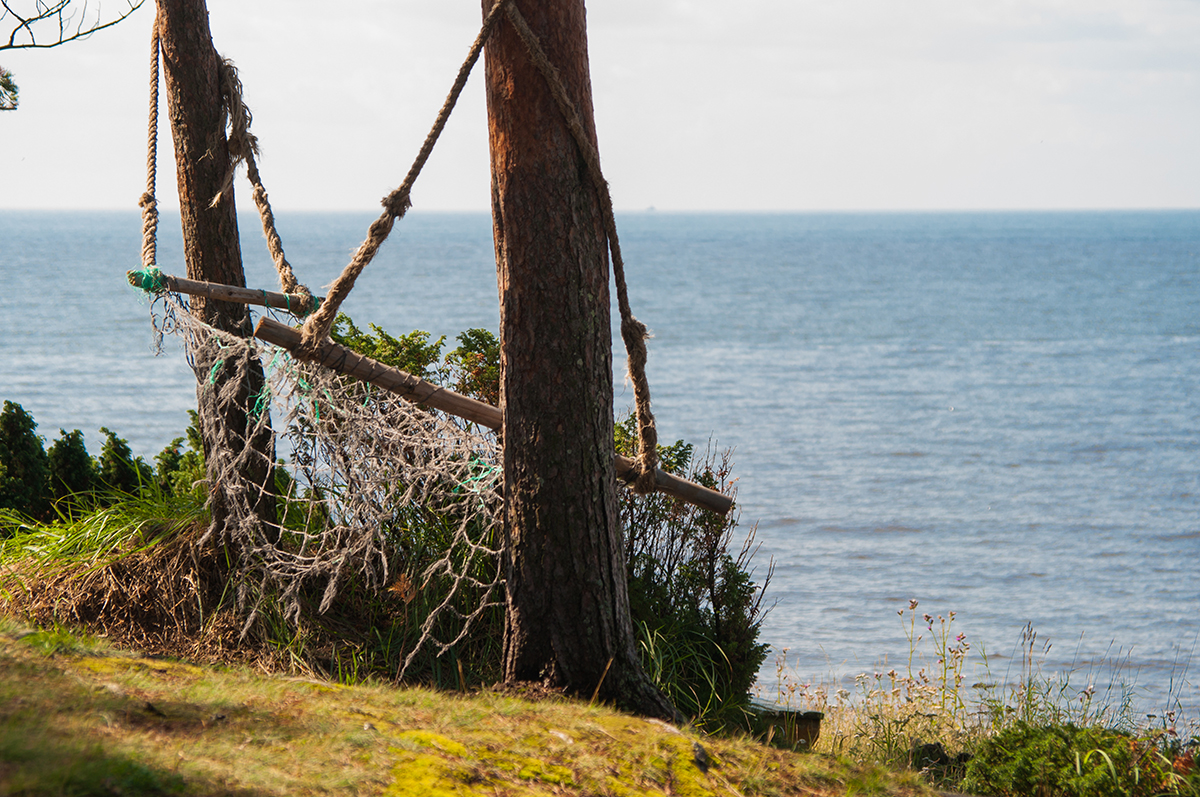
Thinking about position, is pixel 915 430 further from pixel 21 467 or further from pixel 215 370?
pixel 215 370

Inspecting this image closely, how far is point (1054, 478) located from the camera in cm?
1698

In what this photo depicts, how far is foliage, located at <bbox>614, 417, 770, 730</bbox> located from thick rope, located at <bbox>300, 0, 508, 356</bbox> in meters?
1.84

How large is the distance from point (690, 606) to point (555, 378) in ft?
→ 6.63

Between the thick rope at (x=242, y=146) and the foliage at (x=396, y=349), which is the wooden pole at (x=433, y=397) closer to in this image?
the thick rope at (x=242, y=146)

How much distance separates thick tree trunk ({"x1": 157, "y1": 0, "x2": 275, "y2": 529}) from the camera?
509cm

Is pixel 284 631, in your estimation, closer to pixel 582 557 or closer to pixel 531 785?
pixel 582 557

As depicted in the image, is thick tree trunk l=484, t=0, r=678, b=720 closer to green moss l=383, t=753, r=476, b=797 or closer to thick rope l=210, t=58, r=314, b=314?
green moss l=383, t=753, r=476, b=797

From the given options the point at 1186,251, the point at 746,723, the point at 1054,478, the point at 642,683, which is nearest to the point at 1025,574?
the point at 1054,478

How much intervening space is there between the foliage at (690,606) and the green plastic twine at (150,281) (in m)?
2.65

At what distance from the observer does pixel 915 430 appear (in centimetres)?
2077

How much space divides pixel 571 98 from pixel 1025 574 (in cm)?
1004

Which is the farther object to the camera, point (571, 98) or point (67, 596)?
point (67, 596)

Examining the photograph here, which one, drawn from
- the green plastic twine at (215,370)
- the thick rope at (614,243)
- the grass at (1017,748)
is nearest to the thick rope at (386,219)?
the thick rope at (614,243)

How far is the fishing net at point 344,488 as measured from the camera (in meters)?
4.45
